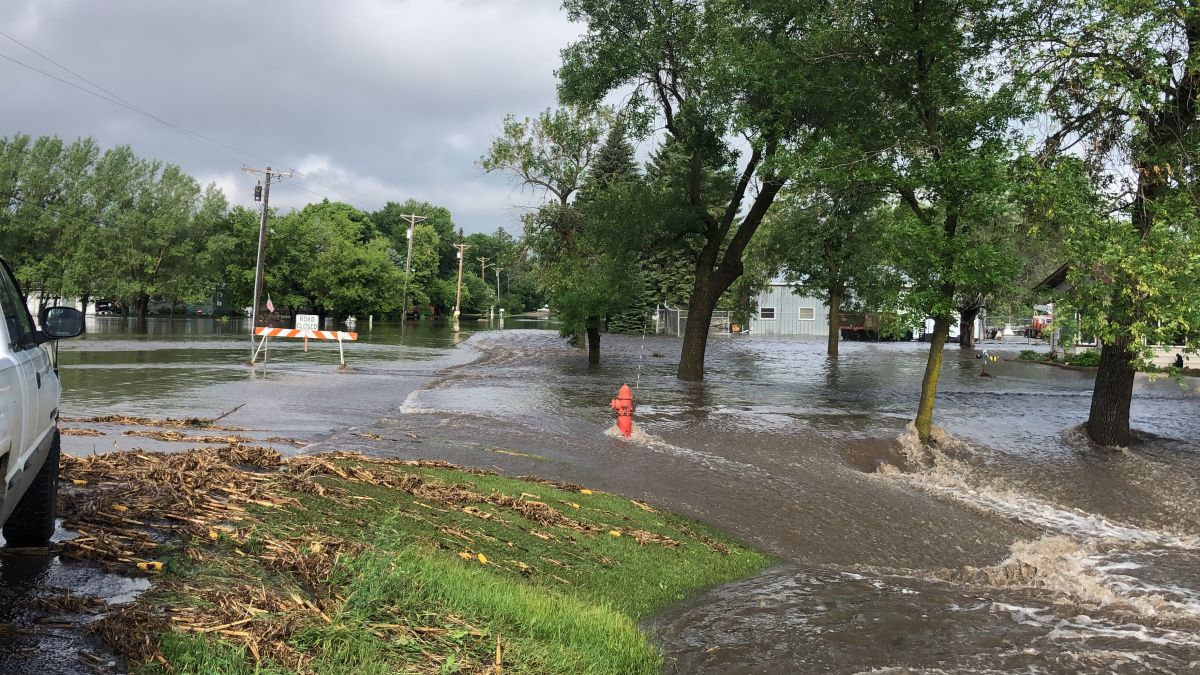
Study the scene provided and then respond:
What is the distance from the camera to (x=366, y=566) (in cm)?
423

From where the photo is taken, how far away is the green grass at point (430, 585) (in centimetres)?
351

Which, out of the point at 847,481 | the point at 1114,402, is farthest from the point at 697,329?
the point at 847,481

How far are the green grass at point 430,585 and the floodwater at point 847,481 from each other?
1.55 feet

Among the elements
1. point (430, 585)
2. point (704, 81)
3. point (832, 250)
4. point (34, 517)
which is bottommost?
point (430, 585)

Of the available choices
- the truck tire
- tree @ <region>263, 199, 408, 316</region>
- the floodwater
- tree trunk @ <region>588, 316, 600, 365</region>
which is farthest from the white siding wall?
the truck tire

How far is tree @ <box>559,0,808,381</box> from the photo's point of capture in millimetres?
17109

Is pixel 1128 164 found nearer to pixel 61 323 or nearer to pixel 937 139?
pixel 937 139

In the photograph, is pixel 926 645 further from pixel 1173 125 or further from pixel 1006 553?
pixel 1173 125

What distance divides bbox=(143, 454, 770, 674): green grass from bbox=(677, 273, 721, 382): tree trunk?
53.8ft

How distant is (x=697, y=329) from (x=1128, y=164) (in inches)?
480

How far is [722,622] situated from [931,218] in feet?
35.0

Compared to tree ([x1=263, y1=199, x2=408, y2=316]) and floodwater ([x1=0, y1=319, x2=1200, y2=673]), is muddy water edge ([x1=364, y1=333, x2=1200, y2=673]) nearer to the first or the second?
floodwater ([x1=0, y1=319, x2=1200, y2=673])

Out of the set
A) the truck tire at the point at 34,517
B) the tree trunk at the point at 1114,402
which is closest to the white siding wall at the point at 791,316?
the tree trunk at the point at 1114,402

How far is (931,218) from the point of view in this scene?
1399cm
